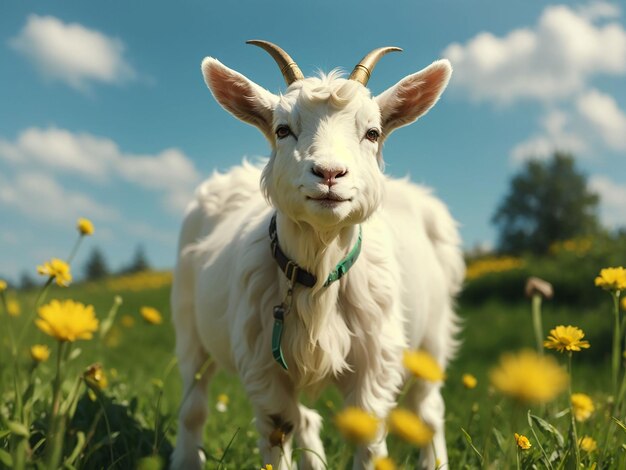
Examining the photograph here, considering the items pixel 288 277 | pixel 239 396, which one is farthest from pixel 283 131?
pixel 239 396

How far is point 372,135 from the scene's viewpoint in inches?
130

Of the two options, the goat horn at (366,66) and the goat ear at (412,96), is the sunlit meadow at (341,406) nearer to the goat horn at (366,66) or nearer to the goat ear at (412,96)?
the goat ear at (412,96)

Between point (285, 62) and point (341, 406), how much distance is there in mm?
3699

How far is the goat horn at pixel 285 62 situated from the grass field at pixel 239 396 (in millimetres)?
1752

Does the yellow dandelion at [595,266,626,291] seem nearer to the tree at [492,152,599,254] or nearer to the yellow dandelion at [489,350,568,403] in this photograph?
the yellow dandelion at [489,350,568,403]

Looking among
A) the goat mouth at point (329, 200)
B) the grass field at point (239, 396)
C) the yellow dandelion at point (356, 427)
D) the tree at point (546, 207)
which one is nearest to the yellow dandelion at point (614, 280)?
the grass field at point (239, 396)

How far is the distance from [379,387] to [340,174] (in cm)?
123

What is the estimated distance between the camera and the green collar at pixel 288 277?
3188 millimetres

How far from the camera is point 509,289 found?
15594mm

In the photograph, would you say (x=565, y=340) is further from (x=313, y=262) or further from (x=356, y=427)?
(x=356, y=427)

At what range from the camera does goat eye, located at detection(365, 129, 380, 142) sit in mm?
3268

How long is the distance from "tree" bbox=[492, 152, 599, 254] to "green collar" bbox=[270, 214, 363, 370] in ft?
139

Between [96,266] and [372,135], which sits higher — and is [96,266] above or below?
below

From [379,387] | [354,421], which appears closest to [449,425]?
[379,387]
